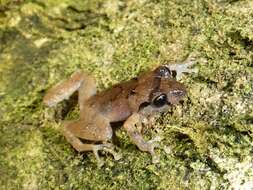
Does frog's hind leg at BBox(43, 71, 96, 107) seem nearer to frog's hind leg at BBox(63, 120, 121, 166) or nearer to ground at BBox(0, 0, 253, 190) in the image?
ground at BBox(0, 0, 253, 190)

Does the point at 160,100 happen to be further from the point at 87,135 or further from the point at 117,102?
the point at 87,135

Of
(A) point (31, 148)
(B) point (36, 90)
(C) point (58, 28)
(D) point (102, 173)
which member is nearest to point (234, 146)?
(D) point (102, 173)

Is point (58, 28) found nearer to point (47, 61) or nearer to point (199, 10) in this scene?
point (47, 61)

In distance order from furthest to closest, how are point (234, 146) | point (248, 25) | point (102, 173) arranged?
point (248, 25)
point (102, 173)
point (234, 146)

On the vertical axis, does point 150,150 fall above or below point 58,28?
below

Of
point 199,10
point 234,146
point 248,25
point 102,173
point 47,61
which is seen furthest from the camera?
point 47,61

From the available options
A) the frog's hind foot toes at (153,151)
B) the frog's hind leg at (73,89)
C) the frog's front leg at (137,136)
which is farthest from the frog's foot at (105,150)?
the frog's hind leg at (73,89)
